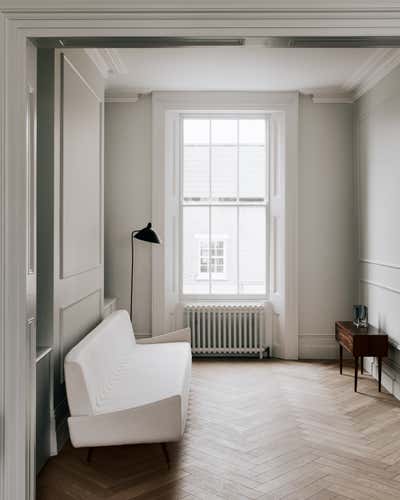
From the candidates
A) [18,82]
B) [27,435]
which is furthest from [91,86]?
[27,435]

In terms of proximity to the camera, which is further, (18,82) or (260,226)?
(260,226)

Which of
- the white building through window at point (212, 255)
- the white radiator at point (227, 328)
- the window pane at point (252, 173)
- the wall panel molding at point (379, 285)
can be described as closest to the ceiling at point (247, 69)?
the window pane at point (252, 173)

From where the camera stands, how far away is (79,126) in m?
3.83

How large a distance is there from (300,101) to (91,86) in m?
2.53

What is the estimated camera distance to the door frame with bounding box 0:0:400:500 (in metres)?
2.13

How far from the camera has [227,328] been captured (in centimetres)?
580

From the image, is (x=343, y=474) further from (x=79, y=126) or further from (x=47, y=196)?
(x=79, y=126)

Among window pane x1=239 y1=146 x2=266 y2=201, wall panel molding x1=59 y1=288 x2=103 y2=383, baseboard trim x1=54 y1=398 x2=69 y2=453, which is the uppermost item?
window pane x1=239 y1=146 x2=266 y2=201

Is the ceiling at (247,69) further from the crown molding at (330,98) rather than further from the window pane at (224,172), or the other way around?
the window pane at (224,172)

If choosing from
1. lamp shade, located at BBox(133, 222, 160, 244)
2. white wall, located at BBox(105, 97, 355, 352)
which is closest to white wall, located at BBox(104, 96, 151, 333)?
white wall, located at BBox(105, 97, 355, 352)

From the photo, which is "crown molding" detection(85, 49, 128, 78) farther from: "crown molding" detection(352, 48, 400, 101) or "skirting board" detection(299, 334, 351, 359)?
"skirting board" detection(299, 334, 351, 359)

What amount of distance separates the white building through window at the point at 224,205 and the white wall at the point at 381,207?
1156mm

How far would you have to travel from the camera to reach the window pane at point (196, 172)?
5.94 meters

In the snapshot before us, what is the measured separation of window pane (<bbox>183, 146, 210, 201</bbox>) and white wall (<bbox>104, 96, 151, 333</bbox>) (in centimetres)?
51
